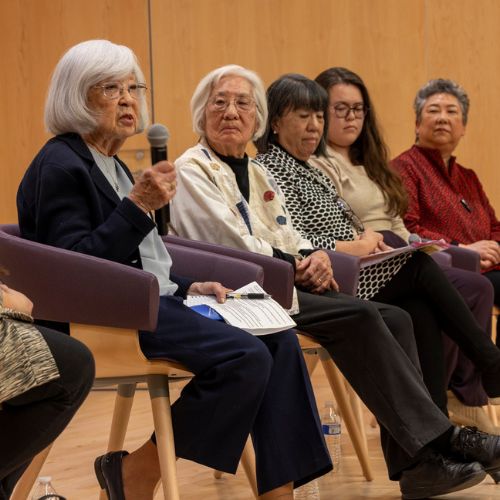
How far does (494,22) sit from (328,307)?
3010 mm

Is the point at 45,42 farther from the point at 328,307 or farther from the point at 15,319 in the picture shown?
the point at 15,319

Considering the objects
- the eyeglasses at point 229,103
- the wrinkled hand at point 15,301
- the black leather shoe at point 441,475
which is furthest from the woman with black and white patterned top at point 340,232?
the wrinkled hand at point 15,301

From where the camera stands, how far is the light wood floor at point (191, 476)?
296 centimetres

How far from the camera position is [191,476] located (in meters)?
3.21

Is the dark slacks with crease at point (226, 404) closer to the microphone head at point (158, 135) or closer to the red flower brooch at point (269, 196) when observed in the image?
the microphone head at point (158, 135)

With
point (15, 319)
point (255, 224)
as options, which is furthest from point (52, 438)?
point (255, 224)

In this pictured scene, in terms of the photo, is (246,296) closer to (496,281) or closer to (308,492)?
(308,492)

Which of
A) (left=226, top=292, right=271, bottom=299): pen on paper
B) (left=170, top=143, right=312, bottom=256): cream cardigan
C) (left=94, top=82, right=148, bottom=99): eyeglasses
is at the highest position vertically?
(left=94, top=82, right=148, bottom=99): eyeglasses

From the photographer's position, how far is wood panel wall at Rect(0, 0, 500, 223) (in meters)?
5.38

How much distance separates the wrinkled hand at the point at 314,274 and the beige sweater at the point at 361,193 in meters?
0.79

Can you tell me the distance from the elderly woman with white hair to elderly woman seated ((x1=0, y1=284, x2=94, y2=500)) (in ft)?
1.26

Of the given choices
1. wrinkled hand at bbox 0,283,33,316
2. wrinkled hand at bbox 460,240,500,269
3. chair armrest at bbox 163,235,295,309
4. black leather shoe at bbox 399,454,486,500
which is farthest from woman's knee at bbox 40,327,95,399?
wrinkled hand at bbox 460,240,500,269

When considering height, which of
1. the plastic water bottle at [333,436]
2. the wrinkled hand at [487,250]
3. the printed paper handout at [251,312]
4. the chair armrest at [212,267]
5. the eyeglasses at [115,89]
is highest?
the eyeglasses at [115,89]

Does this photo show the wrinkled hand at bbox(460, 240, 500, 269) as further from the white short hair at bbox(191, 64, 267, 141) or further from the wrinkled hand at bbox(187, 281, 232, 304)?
the wrinkled hand at bbox(187, 281, 232, 304)
